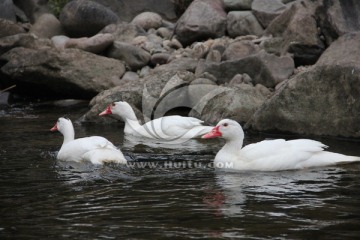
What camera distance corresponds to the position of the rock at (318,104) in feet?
39.3

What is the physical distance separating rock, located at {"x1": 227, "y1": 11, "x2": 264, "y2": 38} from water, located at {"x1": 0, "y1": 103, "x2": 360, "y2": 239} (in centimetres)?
850

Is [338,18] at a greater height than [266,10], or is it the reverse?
[266,10]

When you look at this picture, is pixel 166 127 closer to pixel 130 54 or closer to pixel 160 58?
pixel 160 58

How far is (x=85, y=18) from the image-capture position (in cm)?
2078

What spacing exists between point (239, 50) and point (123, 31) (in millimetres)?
4446

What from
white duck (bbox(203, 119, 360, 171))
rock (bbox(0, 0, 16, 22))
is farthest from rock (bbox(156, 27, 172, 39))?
white duck (bbox(203, 119, 360, 171))

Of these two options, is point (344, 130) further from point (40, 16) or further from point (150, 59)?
point (40, 16)

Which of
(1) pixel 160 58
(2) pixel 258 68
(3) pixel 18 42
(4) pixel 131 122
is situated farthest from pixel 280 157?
(3) pixel 18 42

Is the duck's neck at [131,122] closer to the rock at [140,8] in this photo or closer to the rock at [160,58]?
the rock at [160,58]

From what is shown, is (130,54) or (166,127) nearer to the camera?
(166,127)

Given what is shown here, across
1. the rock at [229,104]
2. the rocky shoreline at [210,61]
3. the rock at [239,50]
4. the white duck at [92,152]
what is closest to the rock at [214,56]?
the rocky shoreline at [210,61]

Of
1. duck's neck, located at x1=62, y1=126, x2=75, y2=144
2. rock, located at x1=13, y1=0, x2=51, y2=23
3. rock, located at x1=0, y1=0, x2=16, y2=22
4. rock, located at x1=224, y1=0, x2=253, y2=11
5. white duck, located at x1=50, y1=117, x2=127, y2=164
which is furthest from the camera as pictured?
rock, located at x1=13, y1=0, x2=51, y2=23

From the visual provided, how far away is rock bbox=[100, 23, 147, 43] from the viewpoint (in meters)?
20.1

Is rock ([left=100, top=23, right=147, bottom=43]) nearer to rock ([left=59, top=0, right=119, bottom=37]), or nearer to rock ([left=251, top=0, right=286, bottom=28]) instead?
rock ([left=59, top=0, right=119, bottom=37])
